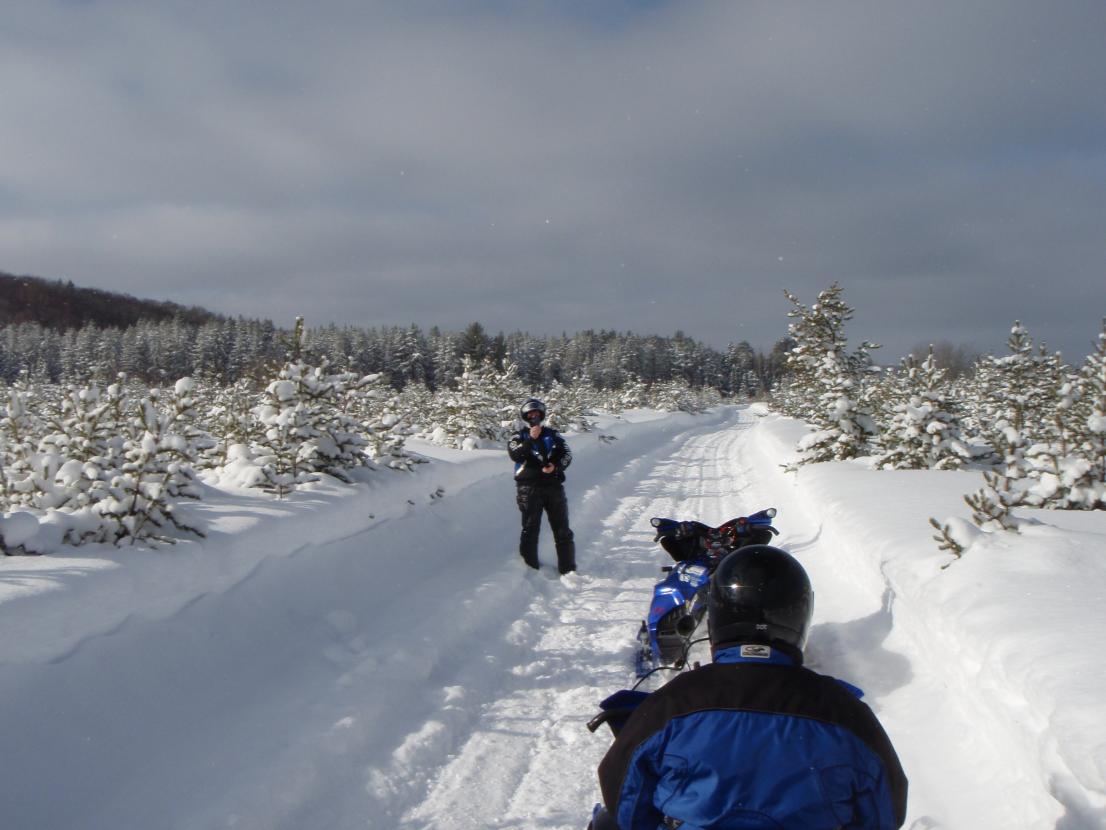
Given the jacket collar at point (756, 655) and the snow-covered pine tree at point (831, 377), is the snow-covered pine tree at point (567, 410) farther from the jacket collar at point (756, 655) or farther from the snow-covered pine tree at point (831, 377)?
the jacket collar at point (756, 655)

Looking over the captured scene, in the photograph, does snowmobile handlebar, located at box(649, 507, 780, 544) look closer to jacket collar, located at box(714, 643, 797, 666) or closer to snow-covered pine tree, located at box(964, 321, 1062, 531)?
jacket collar, located at box(714, 643, 797, 666)

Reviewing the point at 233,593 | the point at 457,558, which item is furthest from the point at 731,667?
the point at 457,558

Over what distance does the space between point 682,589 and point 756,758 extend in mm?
3491

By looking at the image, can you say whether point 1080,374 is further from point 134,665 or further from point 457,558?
point 134,665

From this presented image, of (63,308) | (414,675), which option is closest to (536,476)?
(414,675)

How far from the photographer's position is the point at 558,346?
144 metres

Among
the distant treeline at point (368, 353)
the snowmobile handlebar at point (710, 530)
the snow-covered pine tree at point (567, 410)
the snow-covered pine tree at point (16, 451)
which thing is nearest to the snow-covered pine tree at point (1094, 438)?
the snowmobile handlebar at point (710, 530)

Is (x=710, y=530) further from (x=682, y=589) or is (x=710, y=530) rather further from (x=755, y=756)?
(x=755, y=756)

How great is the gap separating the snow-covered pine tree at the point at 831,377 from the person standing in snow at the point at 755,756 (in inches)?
588

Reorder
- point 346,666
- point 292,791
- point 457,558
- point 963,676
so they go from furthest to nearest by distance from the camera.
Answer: point 457,558 → point 346,666 → point 963,676 → point 292,791

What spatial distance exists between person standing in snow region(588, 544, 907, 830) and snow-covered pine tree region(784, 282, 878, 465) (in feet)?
49.0

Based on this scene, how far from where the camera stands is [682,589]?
5203 mm

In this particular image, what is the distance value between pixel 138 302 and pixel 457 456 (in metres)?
189

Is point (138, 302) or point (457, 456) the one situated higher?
point (138, 302)
